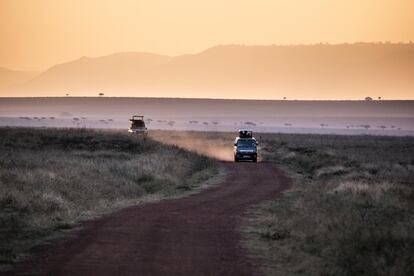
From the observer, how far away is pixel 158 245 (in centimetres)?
1788

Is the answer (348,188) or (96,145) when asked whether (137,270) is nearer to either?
(348,188)

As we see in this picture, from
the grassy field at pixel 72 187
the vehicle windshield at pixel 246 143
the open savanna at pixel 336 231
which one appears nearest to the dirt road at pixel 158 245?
the open savanna at pixel 336 231

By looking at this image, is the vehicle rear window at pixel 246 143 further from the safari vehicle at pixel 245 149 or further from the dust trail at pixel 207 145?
the dust trail at pixel 207 145

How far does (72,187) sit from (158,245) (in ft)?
40.4

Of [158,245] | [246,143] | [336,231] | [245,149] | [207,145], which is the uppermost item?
[246,143]

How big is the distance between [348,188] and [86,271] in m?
18.5

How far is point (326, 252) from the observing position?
1689cm

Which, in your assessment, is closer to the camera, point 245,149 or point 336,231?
point 336,231

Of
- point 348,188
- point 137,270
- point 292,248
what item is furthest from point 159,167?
point 137,270

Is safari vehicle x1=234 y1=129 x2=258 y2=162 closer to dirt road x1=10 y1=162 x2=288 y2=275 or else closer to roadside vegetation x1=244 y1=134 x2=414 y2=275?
roadside vegetation x1=244 y1=134 x2=414 y2=275

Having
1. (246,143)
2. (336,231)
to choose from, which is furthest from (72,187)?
(246,143)

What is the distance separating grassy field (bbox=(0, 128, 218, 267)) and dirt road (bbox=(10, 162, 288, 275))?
98cm

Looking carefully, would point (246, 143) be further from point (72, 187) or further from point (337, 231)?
point (337, 231)

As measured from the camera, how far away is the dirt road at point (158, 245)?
49.1 feet
